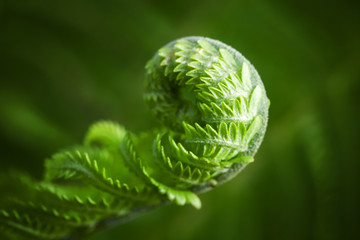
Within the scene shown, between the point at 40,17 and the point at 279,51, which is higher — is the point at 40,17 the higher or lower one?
the higher one

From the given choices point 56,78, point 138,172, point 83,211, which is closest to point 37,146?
point 56,78

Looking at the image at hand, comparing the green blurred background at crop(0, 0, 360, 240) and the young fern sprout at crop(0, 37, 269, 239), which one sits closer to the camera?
the young fern sprout at crop(0, 37, 269, 239)

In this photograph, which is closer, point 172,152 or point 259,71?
point 172,152

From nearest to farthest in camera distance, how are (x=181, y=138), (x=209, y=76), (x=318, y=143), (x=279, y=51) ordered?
(x=209, y=76), (x=181, y=138), (x=318, y=143), (x=279, y=51)

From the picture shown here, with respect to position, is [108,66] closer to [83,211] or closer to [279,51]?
[279,51]

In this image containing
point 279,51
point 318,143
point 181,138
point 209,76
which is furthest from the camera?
point 279,51
